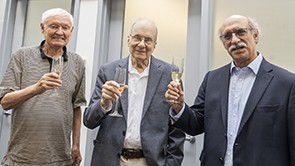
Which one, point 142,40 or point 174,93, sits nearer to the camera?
point 174,93

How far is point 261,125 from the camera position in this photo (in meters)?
1.29

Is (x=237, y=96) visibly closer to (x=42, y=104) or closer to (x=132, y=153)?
(x=132, y=153)

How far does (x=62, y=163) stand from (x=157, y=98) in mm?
652

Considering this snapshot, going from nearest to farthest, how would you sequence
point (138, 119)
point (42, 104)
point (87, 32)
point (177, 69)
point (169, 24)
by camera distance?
point (177, 69) < point (138, 119) < point (42, 104) < point (169, 24) < point (87, 32)

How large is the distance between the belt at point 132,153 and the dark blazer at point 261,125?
10.6 inches

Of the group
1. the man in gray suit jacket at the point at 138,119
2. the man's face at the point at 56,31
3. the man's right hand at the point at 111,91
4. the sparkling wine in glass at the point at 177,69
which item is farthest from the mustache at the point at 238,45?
the man's face at the point at 56,31

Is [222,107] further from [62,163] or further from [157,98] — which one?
[62,163]

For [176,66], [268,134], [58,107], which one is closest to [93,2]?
[58,107]

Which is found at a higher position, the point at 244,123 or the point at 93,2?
the point at 93,2

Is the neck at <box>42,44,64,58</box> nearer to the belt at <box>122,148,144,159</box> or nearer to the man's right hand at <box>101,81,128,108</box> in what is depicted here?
the man's right hand at <box>101,81,128,108</box>

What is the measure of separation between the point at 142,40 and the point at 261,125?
0.71 meters

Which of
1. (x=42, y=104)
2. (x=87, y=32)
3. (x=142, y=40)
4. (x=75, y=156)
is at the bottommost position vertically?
(x=75, y=156)

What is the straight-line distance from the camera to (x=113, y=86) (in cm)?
132

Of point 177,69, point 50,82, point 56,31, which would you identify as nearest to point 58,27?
point 56,31
